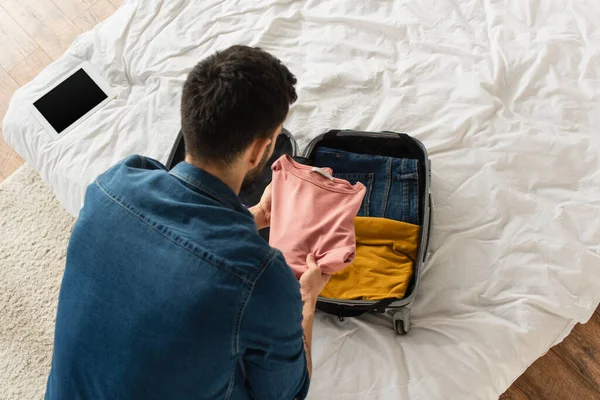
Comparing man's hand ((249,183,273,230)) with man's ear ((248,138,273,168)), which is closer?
man's ear ((248,138,273,168))

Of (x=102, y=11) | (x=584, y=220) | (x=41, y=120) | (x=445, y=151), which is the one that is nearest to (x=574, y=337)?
(x=584, y=220)

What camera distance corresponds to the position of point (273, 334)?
2.31 ft

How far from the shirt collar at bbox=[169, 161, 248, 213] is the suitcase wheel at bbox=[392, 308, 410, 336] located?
0.52 metres

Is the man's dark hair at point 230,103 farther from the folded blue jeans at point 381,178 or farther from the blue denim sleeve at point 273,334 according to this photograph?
the folded blue jeans at point 381,178

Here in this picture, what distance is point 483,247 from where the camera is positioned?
44.7 inches

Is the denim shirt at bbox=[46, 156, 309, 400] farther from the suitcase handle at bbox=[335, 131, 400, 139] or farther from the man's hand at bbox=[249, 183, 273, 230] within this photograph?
the suitcase handle at bbox=[335, 131, 400, 139]

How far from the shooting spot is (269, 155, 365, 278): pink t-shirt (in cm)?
102

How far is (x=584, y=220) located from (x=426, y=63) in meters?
0.54

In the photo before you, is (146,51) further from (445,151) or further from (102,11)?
(445,151)

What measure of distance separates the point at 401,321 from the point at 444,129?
0.49 m

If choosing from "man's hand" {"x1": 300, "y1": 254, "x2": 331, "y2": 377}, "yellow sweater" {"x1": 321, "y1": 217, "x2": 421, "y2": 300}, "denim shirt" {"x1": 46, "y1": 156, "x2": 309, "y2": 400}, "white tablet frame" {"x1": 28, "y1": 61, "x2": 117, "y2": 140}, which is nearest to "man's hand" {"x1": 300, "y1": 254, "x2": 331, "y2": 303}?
"man's hand" {"x1": 300, "y1": 254, "x2": 331, "y2": 377}

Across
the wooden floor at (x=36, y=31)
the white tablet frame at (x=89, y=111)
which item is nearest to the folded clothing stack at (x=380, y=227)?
the white tablet frame at (x=89, y=111)

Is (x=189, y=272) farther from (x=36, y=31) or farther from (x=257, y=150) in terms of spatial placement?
(x=36, y=31)

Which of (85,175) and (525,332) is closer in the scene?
(525,332)
